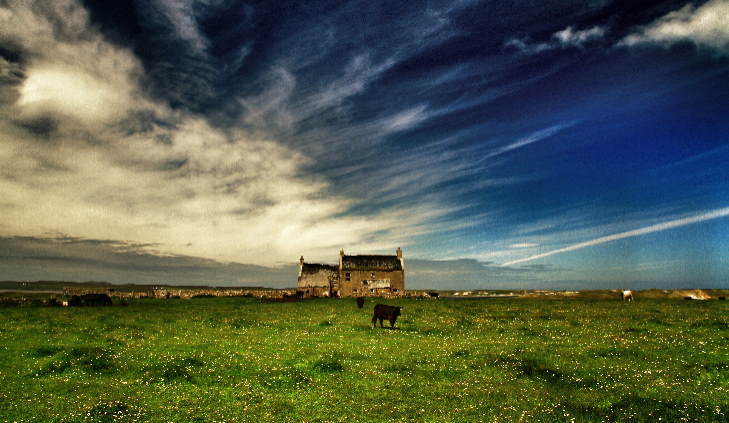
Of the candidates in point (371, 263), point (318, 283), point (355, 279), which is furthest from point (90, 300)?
point (371, 263)

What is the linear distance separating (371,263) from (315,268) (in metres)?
14.2

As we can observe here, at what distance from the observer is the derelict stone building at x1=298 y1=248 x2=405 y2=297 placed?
9444cm

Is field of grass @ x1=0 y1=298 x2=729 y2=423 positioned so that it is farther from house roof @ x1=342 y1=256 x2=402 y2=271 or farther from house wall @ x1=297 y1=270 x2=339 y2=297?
house roof @ x1=342 y1=256 x2=402 y2=271

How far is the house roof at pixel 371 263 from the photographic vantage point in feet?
314

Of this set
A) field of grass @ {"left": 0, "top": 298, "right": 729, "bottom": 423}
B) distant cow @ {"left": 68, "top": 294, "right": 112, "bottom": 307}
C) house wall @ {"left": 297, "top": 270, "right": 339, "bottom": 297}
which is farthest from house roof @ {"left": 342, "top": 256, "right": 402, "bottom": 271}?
field of grass @ {"left": 0, "top": 298, "right": 729, "bottom": 423}

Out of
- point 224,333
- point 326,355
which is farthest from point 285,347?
point 224,333

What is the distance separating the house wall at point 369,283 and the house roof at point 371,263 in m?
0.99

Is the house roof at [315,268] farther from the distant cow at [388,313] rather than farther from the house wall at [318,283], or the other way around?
the distant cow at [388,313]

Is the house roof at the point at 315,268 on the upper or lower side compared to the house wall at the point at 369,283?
upper

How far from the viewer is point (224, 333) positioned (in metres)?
26.2

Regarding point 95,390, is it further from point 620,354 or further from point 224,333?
point 620,354

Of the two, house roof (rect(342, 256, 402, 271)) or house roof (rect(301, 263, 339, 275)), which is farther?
house roof (rect(301, 263, 339, 275))

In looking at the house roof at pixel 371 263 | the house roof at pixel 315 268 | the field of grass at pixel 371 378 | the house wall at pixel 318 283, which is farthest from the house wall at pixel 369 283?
the field of grass at pixel 371 378

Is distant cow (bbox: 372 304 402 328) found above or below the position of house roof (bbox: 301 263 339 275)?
below
